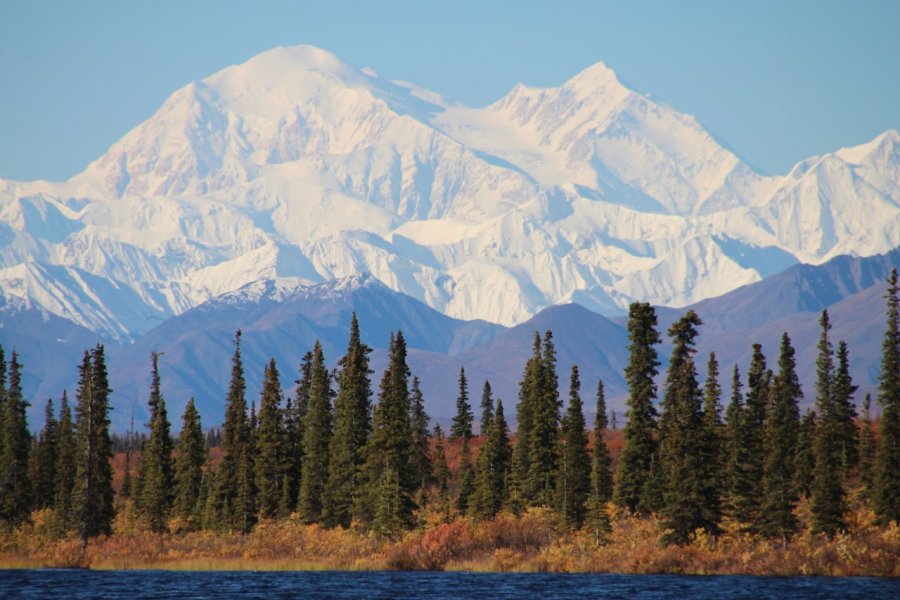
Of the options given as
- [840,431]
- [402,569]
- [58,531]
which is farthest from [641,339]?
[58,531]

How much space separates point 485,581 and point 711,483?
49.3 ft

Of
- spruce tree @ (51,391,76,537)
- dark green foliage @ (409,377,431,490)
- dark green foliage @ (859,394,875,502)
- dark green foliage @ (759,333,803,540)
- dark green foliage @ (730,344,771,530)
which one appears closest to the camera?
dark green foliage @ (759,333,803,540)

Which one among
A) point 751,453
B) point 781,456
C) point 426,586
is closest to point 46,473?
point 426,586

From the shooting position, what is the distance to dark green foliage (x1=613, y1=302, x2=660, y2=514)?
333ft

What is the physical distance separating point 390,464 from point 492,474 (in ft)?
50.4

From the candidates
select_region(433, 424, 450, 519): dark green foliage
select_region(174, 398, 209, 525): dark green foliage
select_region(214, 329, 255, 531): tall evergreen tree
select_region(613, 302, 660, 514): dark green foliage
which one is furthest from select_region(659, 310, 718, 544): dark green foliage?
select_region(174, 398, 209, 525): dark green foliage

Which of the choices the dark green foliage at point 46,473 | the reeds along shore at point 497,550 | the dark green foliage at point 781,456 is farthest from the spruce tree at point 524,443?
the dark green foliage at point 46,473

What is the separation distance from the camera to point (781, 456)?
10550 centimetres

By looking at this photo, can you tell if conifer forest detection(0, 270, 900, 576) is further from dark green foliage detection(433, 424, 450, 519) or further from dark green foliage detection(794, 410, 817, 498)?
dark green foliage detection(433, 424, 450, 519)

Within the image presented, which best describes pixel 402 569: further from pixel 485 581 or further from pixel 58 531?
pixel 58 531

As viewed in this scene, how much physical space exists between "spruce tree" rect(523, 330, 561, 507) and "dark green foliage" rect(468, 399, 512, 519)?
2477 millimetres

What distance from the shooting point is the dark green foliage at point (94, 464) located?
105 m

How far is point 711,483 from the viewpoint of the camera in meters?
89.6

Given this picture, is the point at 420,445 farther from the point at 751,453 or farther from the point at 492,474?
the point at 751,453
